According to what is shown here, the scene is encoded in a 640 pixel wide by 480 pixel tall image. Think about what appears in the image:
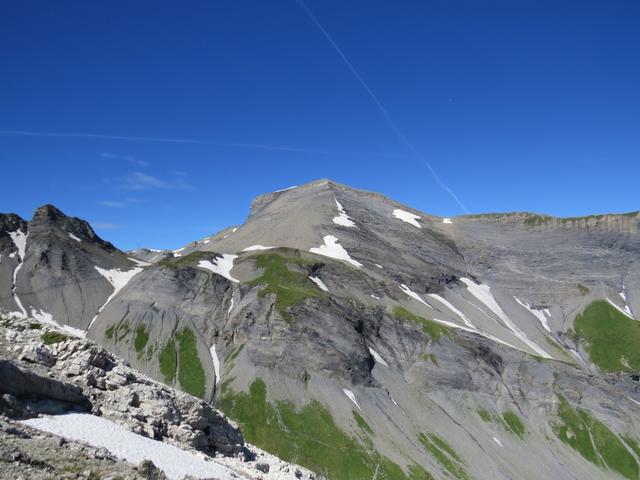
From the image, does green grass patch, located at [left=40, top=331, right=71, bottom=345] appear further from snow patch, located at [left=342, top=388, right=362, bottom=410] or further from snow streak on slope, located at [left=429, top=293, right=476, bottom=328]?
snow streak on slope, located at [left=429, top=293, right=476, bottom=328]

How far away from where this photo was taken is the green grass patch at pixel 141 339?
411 ft

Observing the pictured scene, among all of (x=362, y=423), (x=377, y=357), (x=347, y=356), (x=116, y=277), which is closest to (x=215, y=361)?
(x=347, y=356)

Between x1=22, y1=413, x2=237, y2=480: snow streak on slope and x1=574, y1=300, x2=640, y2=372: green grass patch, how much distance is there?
545 feet

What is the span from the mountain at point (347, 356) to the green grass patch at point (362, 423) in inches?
16.9

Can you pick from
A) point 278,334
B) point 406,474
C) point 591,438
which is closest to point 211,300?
point 278,334

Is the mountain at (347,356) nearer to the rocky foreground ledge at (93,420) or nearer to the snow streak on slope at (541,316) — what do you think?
the snow streak on slope at (541,316)

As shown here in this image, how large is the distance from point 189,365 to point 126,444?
97.4 metres

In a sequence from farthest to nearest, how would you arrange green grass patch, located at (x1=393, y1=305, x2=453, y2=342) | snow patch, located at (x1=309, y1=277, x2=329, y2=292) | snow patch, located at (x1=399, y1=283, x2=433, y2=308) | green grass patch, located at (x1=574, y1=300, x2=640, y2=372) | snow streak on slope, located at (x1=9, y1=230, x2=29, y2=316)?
snow patch, located at (x1=399, y1=283, x2=433, y2=308), green grass patch, located at (x1=574, y1=300, x2=640, y2=372), snow streak on slope, located at (x1=9, y1=230, x2=29, y2=316), snow patch, located at (x1=309, y1=277, x2=329, y2=292), green grass patch, located at (x1=393, y1=305, x2=453, y2=342)

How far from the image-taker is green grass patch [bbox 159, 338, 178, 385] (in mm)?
117200

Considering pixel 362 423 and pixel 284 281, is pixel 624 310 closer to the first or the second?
pixel 284 281

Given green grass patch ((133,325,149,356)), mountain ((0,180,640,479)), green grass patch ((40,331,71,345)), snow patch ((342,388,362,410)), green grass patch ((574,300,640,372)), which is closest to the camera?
green grass patch ((40,331,71,345))

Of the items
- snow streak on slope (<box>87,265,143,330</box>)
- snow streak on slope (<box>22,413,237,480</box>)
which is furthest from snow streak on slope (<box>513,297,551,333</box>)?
snow streak on slope (<box>22,413,237,480</box>)

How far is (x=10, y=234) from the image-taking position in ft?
536

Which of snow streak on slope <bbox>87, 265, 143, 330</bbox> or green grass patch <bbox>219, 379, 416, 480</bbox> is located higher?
snow streak on slope <bbox>87, 265, 143, 330</bbox>
